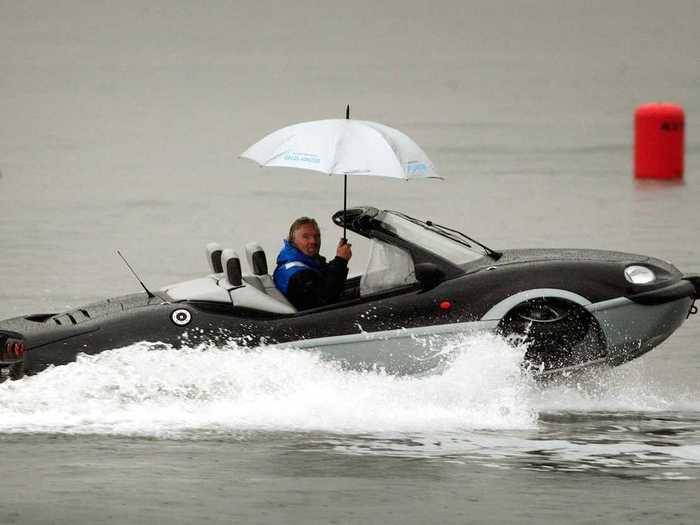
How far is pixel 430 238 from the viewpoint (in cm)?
1190

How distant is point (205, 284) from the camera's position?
11.8 metres

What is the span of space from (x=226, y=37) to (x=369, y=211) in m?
33.1

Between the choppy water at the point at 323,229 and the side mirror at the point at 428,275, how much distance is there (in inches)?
15.9

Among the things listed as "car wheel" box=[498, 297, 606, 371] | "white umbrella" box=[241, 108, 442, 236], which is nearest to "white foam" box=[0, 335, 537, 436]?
"car wheel" box=[498, 297, 606, 371]

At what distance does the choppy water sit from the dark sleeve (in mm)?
367

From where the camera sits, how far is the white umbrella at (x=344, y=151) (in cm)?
1173

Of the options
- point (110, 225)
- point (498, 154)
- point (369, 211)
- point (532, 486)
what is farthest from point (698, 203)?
point (532, 486)

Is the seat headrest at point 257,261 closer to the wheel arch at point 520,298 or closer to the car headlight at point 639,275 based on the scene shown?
the wheel arch at point 520,298

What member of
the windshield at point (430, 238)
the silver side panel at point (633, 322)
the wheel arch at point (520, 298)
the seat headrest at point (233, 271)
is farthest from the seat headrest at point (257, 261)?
the silver side panel at point (633, 322)

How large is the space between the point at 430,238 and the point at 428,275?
22.0 inches

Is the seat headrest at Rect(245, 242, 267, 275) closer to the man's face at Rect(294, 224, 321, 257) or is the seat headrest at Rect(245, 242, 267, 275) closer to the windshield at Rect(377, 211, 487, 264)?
the man's face at Rect(294, 224, 321, 257)

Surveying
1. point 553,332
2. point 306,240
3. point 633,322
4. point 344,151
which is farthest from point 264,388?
point 633,322

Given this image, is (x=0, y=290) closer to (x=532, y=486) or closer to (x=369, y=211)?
(x=369, y=211)

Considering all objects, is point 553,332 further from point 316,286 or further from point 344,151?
point 344,151
